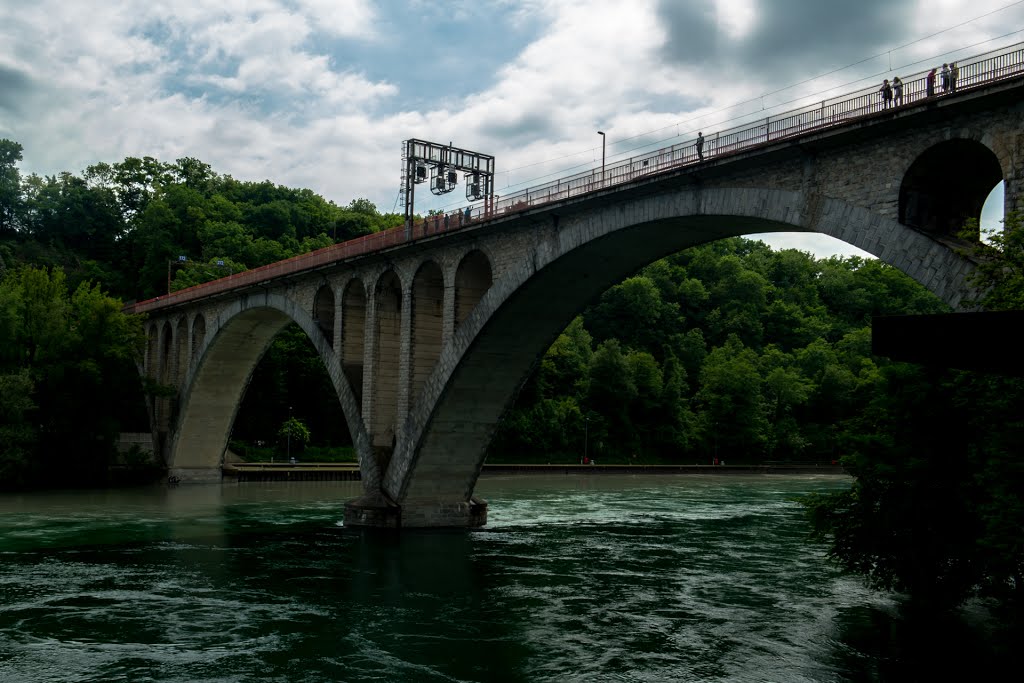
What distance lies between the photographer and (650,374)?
10512 cm

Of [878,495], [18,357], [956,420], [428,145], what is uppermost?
[428,145]

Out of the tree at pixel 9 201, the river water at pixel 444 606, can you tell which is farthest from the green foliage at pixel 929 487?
the tree at pixel 9 201

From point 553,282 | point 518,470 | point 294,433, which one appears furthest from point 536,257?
→ point 518,470

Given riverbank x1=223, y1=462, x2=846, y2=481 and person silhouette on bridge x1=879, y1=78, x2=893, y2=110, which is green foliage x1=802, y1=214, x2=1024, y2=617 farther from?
riverbank x1=223, y1=462, x2=846, y2=481

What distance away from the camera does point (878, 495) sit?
2295cm

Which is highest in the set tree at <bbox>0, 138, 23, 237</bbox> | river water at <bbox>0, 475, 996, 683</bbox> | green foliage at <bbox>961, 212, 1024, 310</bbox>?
tree at <bbox>0, 138, 23, 237</bbox>

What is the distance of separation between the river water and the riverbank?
77.9 ft

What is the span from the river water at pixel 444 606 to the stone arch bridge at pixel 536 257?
170 inches

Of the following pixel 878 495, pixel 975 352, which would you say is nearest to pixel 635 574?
pixel 878 495

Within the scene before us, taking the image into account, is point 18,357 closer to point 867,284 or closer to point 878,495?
point 878,495

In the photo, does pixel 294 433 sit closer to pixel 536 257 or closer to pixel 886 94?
pixel 536 257

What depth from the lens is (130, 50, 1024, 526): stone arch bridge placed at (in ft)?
65.6

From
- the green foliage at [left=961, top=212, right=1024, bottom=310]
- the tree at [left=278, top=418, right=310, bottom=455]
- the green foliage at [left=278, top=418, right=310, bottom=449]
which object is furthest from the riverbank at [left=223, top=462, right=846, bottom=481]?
the green foliage at [left=961, top=212, right=1024, bottom=310]

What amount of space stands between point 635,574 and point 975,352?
21.6 metres
